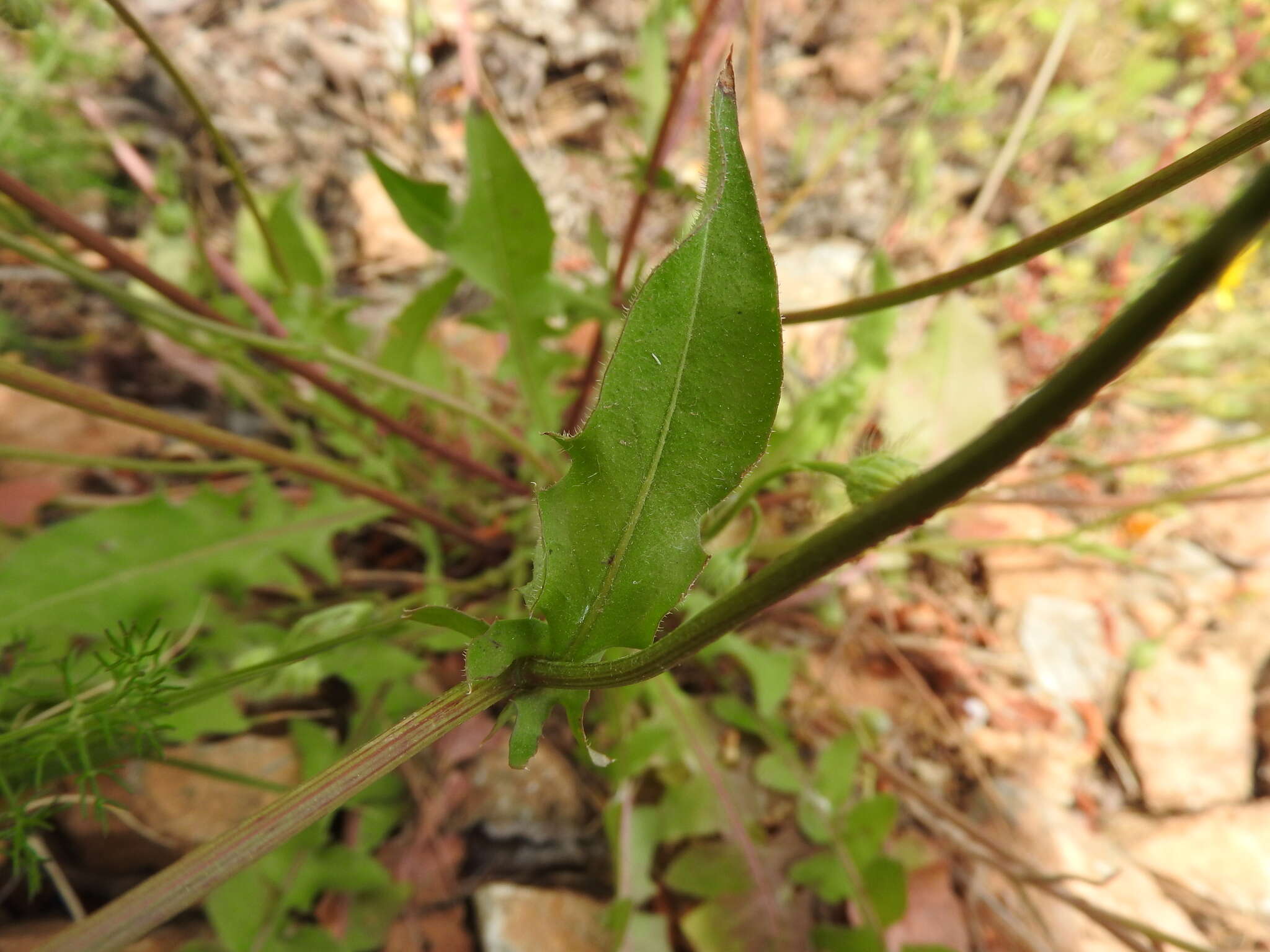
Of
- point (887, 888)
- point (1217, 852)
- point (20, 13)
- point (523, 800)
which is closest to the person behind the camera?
point (20, 13)

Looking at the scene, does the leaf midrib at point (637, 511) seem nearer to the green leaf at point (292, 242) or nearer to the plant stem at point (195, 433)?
the plant stem at point (195, 433)

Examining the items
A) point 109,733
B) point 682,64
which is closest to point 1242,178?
point 682,64

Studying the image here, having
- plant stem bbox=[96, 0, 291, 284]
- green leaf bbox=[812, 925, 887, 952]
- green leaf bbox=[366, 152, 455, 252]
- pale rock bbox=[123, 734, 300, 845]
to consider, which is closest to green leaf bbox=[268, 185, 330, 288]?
plant stem bbox=[96, 0, 291, 284]

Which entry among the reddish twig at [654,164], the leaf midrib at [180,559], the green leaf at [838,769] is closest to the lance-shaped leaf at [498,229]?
the reddish twig at [654,164]

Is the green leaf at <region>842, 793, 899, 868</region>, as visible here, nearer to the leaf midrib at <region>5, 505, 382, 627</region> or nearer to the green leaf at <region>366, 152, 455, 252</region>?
the leaf midrib at <region>5, 505, 382, 627</region>

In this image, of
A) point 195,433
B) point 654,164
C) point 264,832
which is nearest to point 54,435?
point 195,433

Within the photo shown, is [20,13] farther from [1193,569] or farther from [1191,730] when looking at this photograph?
[1193,569]
